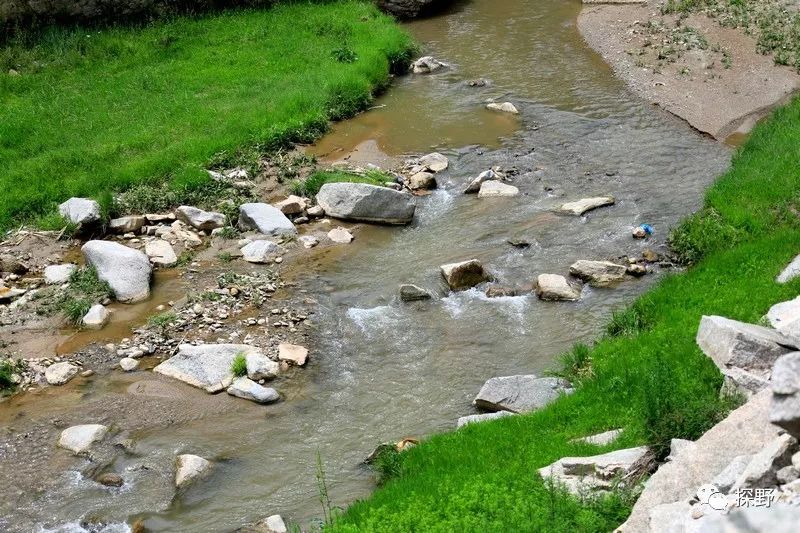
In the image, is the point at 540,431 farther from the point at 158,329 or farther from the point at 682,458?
the point at 158,329

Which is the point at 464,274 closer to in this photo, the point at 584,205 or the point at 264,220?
the point at 584,205

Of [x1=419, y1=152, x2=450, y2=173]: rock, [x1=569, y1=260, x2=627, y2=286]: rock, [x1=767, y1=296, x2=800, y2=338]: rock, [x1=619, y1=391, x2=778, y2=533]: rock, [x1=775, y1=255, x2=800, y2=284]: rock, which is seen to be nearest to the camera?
[x1=619, y1=391, x2=778, y2=533]: rock

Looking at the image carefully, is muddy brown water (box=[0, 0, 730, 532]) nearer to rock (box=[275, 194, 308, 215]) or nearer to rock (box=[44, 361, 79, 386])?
rock (box=[44, 361, 79, 386])

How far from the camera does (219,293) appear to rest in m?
14.2

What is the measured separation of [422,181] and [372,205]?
187 cm

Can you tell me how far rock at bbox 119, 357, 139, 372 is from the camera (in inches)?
488

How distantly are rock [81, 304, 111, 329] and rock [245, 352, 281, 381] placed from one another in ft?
9.75

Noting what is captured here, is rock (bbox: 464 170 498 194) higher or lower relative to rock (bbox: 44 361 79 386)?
higher

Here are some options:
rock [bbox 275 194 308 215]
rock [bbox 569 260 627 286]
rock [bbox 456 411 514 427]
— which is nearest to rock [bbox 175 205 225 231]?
rock [bbox 275 194 308 215]

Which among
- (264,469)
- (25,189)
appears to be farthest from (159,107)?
(264,469)

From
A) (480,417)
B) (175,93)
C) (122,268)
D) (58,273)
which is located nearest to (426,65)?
(175,93)

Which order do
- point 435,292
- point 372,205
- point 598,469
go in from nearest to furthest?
point 598,469, point 435,292, point 372,205

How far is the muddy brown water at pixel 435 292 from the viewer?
9.95 m

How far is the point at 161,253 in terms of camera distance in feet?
50.6
